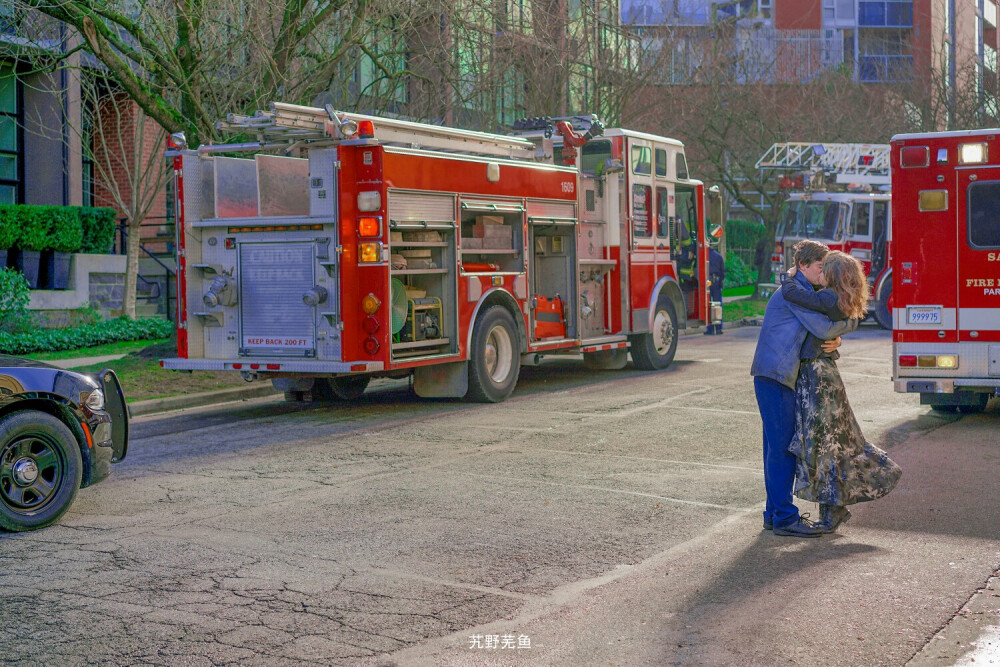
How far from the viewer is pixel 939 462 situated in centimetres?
980

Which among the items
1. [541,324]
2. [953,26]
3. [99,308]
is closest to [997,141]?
[541,324]

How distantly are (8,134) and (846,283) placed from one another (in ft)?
61.4

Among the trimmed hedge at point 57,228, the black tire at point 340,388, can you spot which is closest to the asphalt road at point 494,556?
the black tire at point 340,388

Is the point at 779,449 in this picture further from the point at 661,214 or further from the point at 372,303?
the point at 661,214

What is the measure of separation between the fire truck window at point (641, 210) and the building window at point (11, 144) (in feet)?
38.5

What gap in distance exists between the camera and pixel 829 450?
7.27 meters

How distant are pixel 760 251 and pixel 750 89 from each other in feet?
16.2

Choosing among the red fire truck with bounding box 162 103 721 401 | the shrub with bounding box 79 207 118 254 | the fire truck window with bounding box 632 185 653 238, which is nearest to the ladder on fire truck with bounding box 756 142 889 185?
the fire truck window with bounding box 632 185 653 238

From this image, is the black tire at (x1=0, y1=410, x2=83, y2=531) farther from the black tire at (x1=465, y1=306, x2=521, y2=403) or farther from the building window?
the building window

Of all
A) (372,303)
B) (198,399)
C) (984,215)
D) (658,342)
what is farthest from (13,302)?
(984,215)

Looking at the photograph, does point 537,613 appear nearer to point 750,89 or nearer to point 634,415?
point 634,415

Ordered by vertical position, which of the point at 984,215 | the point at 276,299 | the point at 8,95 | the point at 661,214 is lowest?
the point at 276,299

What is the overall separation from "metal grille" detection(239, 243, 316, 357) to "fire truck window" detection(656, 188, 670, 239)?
633cm

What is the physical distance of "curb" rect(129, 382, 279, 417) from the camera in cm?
1370
